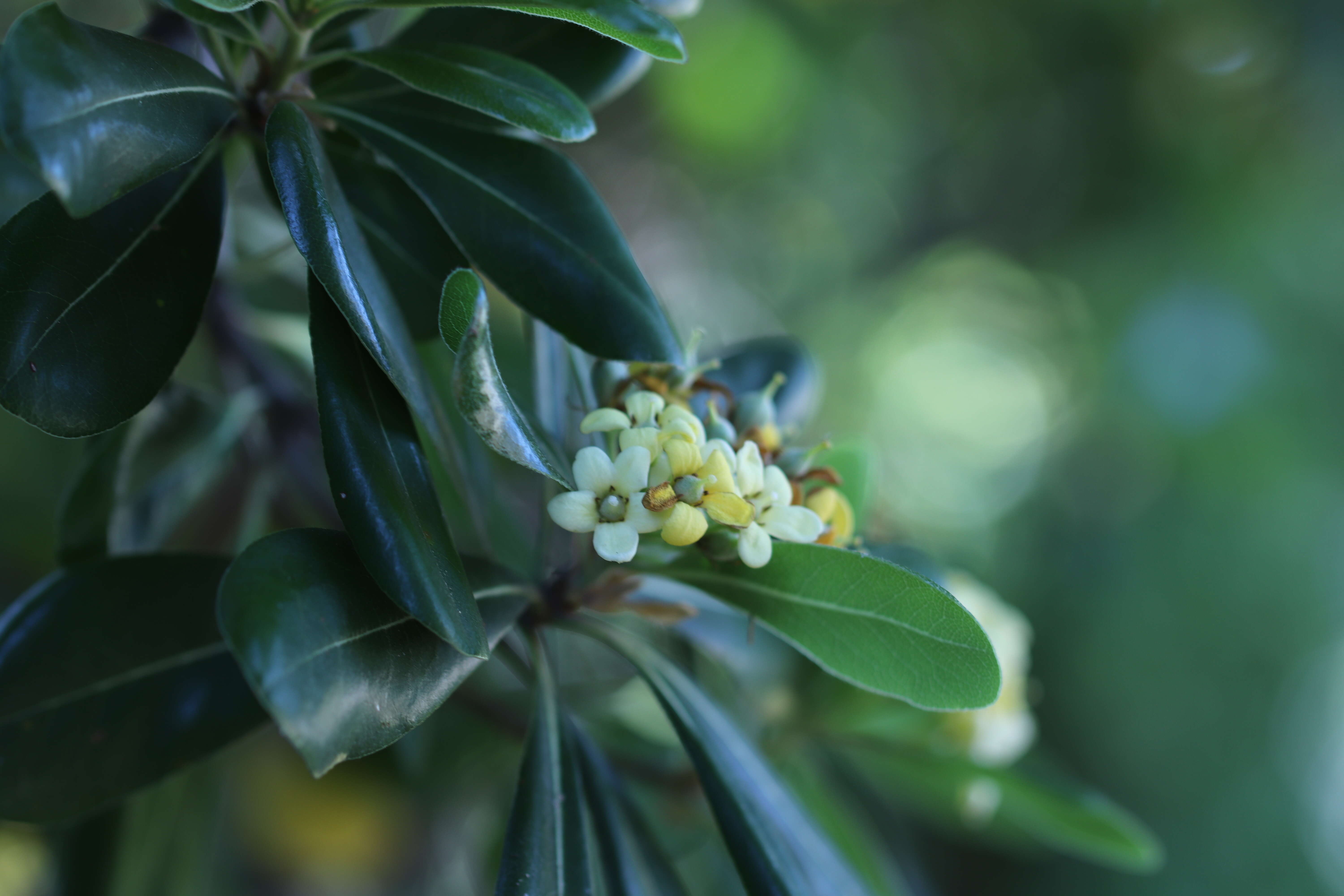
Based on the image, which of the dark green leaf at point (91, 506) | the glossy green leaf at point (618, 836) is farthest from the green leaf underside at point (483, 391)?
the dark green leaf at point (91, 506)

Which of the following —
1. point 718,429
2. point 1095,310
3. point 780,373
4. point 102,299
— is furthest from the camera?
Result: point 1095,310

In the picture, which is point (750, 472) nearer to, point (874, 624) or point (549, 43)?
point (874, 624)

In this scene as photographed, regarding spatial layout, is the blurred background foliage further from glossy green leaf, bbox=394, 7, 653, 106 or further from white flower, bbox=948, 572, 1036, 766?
glossy green leaf, bbox=394, 7, 653, 106

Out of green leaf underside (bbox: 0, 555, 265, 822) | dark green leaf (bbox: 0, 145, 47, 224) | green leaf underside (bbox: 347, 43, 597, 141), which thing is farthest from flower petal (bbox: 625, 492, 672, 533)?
dark green leaf (bbox: 0, 145, 47, 224)

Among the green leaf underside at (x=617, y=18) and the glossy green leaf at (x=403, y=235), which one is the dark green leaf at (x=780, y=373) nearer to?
the glossy green leaf at (x=403, y=235)

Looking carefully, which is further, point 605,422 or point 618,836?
point 618,836

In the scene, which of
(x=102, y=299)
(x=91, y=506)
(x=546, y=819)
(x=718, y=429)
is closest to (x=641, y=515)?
(x=718, y=429)
